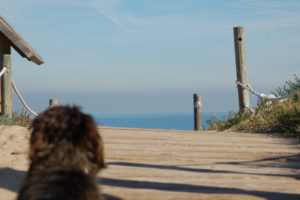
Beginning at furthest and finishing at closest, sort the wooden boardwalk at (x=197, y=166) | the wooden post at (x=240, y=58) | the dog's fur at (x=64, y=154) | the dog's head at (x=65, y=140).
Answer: the wooden post at (x=240, y=58)
the wooden boardwalk at (x=197, y=166)
the dog's head at (x=65, y=140)
the dog's fur at (x=64, y=154)

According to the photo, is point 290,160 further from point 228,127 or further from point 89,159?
point 228,127

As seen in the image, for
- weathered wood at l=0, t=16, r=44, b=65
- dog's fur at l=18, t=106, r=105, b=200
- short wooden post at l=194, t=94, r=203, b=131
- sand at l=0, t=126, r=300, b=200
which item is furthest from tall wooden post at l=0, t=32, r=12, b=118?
dog's fur at l=18, t=106, r=105, b=200

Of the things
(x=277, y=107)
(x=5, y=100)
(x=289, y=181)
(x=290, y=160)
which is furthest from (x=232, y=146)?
(x=5, y=100)

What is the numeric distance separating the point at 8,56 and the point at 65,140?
8415mm

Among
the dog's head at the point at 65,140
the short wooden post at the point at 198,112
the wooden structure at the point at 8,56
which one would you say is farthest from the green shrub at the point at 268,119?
the dog's head at the point at 65,140

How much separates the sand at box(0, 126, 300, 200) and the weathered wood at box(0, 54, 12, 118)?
2560mm

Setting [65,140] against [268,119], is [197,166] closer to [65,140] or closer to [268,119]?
[65,140]

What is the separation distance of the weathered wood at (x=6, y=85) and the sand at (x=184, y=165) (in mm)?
2560

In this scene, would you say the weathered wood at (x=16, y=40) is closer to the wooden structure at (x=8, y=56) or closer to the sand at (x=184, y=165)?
the wooden structure at (x=8, y=56)

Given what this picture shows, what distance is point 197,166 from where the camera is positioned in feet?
22.0

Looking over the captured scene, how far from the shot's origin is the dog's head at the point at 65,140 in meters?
3.10

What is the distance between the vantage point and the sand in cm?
539

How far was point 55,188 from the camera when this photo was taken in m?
2.91

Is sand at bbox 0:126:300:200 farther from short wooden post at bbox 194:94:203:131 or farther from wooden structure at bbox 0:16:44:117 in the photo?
short wooden post at bbox 194:94:203:131
